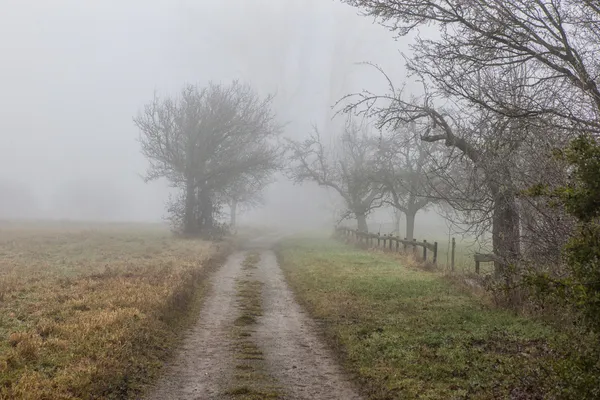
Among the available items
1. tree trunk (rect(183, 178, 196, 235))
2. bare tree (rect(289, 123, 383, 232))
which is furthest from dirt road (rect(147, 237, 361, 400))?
bare tree (rect(289, 123, 383, 232))

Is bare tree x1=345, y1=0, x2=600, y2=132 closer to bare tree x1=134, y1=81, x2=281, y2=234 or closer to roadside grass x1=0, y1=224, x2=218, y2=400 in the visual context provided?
roadside grass x1=0, y1=224, x2=218, y2=400

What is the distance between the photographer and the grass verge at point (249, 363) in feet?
20.8

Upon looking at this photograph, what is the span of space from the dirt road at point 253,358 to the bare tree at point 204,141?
78.5 ft

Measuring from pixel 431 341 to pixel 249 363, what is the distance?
3182 millimetres

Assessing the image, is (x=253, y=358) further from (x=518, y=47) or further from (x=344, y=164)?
(x=344, y=164)

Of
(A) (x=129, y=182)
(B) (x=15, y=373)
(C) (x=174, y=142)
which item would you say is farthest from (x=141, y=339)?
(A) (x=129, y=182)

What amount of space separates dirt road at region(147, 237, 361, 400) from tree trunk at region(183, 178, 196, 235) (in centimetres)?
2439

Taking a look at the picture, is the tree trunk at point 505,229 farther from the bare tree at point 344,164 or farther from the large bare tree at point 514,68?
the bare tree at point 344,164

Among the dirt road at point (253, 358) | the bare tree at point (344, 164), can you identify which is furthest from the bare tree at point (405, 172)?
the dirt road at point (253, 358)

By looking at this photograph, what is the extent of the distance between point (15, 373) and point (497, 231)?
1148cm

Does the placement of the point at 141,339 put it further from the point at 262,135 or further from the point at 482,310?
the point at 262,135

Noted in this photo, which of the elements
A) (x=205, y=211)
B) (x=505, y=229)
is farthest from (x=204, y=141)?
(x=505, y=229)

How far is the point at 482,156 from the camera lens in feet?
39.2

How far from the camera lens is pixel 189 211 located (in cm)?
3769
